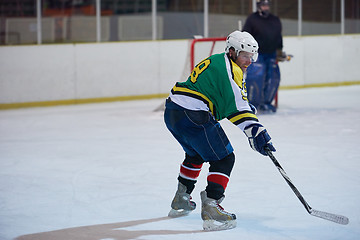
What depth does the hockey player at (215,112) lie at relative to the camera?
10.1 feet

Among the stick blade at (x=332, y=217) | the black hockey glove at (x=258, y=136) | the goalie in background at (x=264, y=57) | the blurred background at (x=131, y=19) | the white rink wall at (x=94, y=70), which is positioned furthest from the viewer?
the blurred background at (x=131, y=19)

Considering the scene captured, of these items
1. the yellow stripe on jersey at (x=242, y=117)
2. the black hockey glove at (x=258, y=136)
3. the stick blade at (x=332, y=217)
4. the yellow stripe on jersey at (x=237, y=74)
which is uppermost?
the yellow stripe on jersey at (x=237, y=74)

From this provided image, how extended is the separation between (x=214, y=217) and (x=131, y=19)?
19.3ft

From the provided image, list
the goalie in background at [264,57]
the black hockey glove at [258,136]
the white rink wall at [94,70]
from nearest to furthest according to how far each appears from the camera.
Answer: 1. the black hockey glove at [258,136]
2. the goalie in background at [264,57]
3. the white rink wall at [94,70]

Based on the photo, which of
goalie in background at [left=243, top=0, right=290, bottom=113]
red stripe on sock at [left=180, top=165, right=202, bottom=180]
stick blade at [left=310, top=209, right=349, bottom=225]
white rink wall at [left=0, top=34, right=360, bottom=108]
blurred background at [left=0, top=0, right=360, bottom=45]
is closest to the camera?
stick blade at [left=310, top=209, right=349, bottom=225]

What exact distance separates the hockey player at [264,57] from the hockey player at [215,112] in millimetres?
3883

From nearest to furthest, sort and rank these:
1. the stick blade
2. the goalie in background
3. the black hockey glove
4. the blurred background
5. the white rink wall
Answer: the black hockey glove → the stick blade → the goalie in background → the white rink wall → the blurred background

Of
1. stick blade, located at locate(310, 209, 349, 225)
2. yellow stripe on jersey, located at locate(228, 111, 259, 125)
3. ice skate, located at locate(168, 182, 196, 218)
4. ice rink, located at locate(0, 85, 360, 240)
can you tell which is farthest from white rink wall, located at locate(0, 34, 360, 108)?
stick blade, located at locate(310, 209, 349, 225)

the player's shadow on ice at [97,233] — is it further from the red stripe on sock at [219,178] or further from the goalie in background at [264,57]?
the goalie in background at [264,57]

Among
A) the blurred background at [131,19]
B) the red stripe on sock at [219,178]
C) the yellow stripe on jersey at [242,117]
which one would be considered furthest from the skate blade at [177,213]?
the blurred background at [131,19]

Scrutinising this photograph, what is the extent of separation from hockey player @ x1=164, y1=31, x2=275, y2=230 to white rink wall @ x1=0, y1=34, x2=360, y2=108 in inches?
193

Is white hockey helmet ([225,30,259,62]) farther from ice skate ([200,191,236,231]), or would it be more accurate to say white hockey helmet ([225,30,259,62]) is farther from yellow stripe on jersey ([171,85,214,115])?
ice skate ([200,191,236,231])

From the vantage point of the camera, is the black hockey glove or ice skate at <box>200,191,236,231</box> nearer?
the black hockey glove

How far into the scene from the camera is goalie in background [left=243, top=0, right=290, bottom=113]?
7.09 metres
